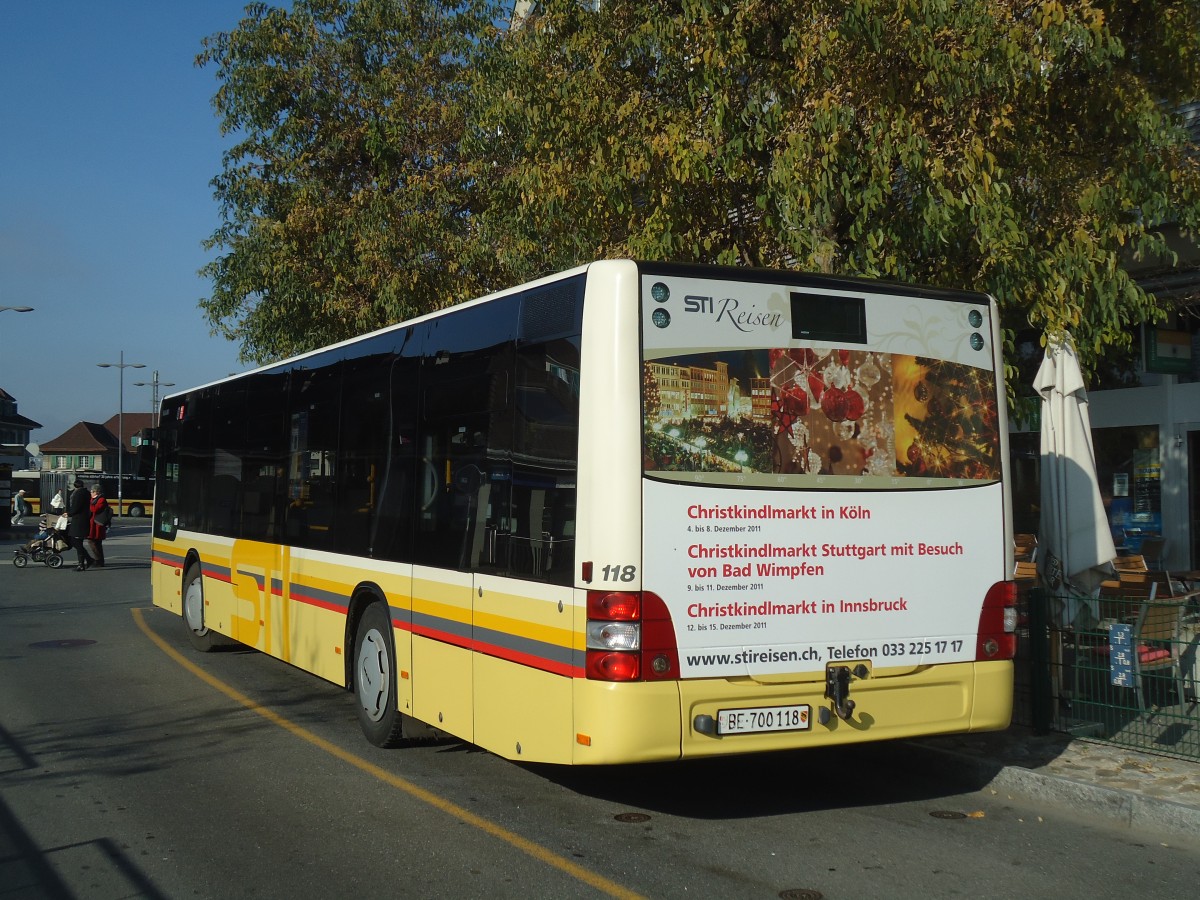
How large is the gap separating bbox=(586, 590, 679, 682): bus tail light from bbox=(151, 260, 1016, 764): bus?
0.04ft

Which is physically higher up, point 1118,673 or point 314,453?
point 314,453

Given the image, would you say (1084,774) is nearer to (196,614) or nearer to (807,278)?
(807,278)

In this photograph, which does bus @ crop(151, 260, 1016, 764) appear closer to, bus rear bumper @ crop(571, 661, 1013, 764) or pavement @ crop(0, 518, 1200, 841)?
bus rear bumper @ crop(571, 661, 1013, 764)

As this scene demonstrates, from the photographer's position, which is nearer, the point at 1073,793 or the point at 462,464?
the point at 1073,793

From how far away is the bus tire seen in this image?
13.5 meters

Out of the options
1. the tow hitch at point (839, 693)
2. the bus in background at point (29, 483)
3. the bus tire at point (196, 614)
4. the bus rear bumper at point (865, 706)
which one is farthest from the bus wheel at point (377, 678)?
the bus in background at point (29, 483)

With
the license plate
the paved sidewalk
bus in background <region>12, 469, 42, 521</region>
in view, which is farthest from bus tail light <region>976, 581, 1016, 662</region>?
bus in background <region>12, 469, 42, 521</region>

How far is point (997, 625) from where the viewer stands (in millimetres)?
7105

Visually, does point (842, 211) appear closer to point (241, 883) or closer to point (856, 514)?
point (856, 514)

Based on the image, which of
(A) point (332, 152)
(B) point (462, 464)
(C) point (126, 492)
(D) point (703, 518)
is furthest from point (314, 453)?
(C) point (126, 492)

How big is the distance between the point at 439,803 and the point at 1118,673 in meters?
4.33

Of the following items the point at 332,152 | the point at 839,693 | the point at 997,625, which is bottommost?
the point at 839,693

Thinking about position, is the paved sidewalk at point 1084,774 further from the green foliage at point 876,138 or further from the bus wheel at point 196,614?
the bus wheel at point 196,614

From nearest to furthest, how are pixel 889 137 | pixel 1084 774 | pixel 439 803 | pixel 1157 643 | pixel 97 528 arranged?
1. pixel 439 803
2. pixel 1084 774
3. pixel 1157 643
4. pixel 889 137
5. pixel 97 528
